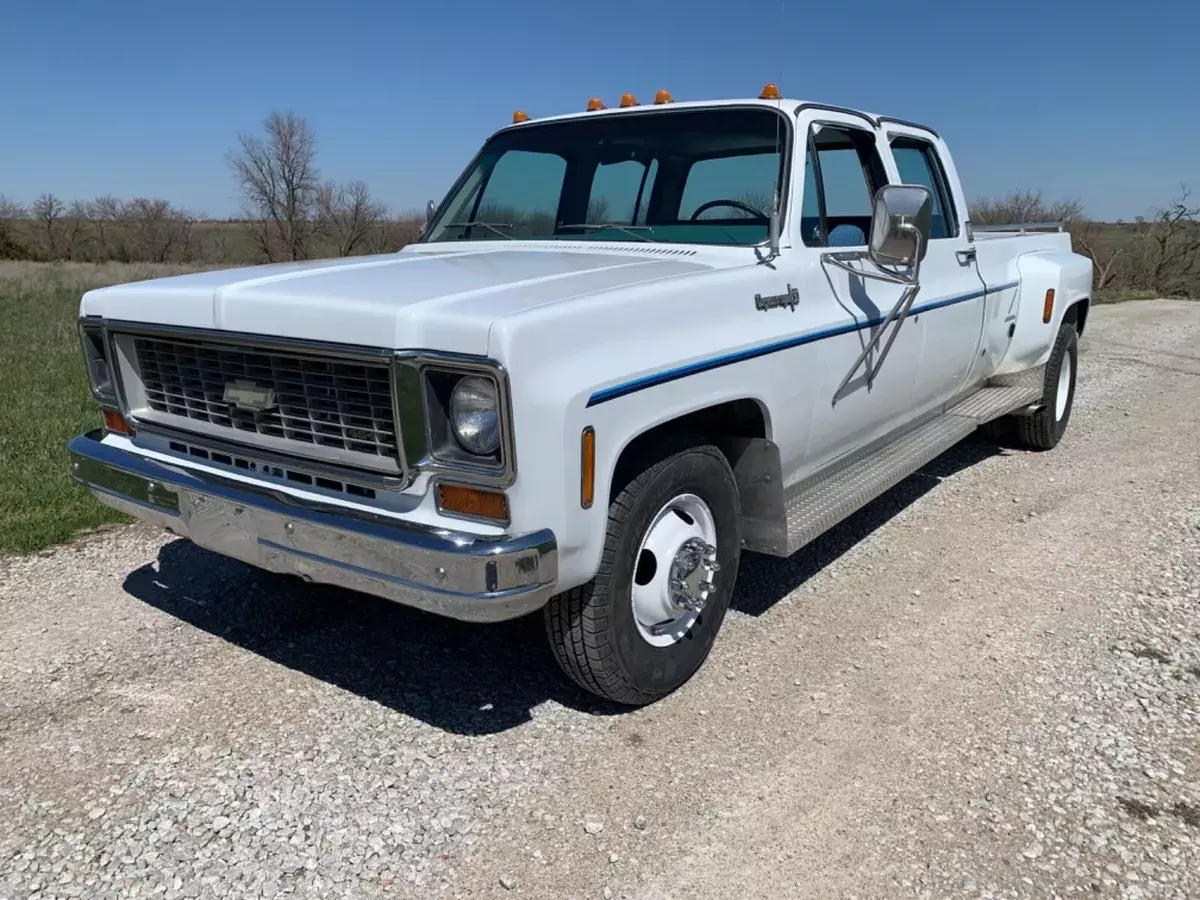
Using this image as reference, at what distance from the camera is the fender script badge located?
10.9 ft

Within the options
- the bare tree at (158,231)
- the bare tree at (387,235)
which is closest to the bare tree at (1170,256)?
the bare tree at (387,235)

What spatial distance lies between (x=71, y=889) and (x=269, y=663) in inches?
47.6

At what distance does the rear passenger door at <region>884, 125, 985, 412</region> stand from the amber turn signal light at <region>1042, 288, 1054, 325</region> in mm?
1056

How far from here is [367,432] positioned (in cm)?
265

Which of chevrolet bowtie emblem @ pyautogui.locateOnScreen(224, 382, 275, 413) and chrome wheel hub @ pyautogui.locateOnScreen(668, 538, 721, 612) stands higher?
chevrolet bowtie emblem @ pyautogui.locateOnScreen(224, 382, 275, 413)

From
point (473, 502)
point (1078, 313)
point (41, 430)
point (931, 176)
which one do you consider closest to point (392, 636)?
point (473, 502)

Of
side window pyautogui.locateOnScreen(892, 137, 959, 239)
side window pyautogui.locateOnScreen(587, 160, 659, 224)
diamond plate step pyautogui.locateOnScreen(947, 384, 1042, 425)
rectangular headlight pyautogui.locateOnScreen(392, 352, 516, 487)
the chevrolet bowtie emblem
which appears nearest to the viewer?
rectangular headlight pyautogui.locateOnScreen(392, 352, 516, 487)

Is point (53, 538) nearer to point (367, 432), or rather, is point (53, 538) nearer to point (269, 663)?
point (269, 663)

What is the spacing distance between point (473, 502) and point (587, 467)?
12.8 inches

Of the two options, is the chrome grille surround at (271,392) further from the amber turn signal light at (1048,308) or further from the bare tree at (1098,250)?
the bare tree at (1098,250)

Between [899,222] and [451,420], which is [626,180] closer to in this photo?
[899,222]

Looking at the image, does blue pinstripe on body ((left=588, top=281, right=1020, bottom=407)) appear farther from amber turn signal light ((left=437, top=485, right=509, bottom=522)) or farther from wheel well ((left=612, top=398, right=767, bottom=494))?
amber turn signal light ((left=437, top=485, right=509, bottom=522))

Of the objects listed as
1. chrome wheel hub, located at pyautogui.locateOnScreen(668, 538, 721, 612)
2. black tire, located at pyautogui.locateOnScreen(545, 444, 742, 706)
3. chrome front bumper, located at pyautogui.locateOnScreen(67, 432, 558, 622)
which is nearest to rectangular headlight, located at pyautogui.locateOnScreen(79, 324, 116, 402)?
chrome front bumper, located at pyautogui.locateOnScreen(67, 432, 558, 622)

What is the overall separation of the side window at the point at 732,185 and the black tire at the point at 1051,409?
331 cm
